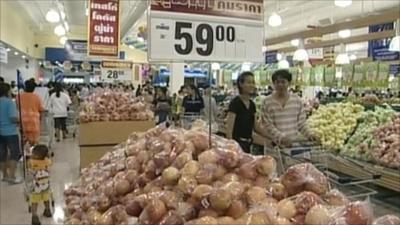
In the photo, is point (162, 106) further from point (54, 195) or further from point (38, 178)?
point (38, 178)

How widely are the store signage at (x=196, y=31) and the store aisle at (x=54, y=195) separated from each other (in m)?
1.59

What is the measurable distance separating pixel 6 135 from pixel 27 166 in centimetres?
208

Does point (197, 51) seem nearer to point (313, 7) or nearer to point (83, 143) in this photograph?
point (83, 143)

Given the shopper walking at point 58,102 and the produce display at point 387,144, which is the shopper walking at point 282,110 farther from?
the shopper walking at point 58,102

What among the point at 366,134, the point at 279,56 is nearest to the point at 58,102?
the point at 366,134

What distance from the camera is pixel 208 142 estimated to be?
6.73 ft

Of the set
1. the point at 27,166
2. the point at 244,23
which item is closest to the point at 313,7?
the point at 27,166

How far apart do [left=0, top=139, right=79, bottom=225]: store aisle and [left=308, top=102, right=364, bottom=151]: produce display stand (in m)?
3.70

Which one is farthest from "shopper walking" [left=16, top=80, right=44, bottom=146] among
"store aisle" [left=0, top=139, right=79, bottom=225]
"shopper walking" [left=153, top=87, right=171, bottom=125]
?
"shopper walking" [left=153, top=87, right=171, bottom=125]

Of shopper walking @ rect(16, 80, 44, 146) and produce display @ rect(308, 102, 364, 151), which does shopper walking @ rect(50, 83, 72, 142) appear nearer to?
shopper walking @ rect(16, 80, 44, 146)

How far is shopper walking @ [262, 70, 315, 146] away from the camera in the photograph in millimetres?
4809

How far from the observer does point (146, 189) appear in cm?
189

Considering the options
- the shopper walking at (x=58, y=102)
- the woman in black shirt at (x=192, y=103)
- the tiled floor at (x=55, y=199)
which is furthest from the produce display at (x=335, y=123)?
the shopper walking at (x=58, y=102)

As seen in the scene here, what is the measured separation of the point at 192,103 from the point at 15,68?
14.1 metres
